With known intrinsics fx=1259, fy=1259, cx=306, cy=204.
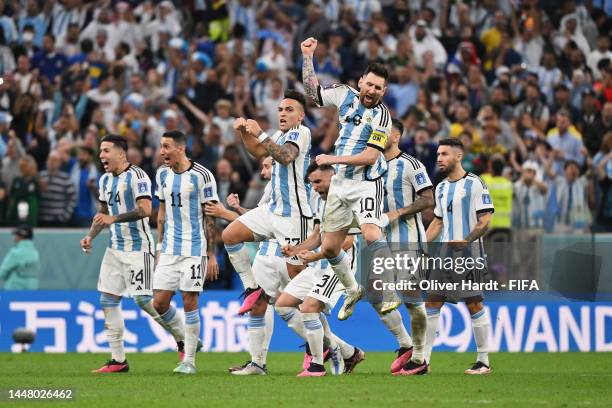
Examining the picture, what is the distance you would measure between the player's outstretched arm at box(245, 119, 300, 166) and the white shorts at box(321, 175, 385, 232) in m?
0.57

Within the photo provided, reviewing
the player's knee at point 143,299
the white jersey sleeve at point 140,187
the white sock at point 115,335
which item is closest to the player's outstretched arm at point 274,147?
the white jersey sleeve at point 140,187

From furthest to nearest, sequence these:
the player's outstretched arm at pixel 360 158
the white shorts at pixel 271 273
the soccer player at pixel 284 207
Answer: the white shorts at pixel 271 273
the soccer player at pixel 284 207
the player's outstretched arm at pixel 360 158

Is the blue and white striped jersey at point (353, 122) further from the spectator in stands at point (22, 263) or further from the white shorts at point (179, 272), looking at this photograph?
the spectator in stands at point (22, 263)

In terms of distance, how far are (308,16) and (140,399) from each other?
15.1m

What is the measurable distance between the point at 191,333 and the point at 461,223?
3155 mm

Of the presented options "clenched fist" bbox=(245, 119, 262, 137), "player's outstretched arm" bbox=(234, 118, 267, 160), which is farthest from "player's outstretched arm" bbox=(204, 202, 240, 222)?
"clenched fist" bbox=(245, 119, 262, 137)

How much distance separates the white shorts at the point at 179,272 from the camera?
1355 cm

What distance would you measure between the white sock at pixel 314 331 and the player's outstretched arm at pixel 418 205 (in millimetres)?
1486

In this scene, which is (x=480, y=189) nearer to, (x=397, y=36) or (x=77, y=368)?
(x=77, y=368)

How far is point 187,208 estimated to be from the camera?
13.7m

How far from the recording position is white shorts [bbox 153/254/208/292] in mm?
13547

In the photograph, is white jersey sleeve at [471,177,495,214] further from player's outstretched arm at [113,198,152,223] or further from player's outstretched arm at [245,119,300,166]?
player's outstretched arm at [113,198,152,223]

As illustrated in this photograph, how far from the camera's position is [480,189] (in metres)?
13.6

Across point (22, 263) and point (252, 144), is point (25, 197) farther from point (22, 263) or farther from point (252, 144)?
point (252, 144)
